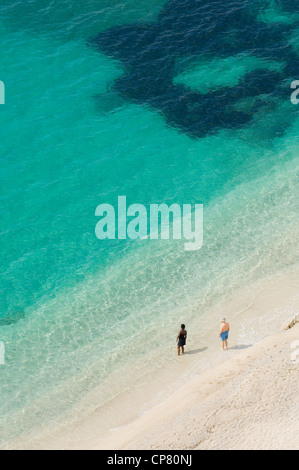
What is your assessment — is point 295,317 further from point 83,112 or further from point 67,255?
point 83,112

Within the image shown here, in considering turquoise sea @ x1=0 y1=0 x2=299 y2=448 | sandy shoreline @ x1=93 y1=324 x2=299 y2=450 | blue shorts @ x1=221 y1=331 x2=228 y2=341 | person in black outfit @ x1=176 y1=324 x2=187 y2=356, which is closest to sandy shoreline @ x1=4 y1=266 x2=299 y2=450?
sandy shoreline @ x1=93 y1=324 x2=299 y2=450

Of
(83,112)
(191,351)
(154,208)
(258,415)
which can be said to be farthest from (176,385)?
(83,112)

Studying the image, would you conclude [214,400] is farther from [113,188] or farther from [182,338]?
[113,188]

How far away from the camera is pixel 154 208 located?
114ft

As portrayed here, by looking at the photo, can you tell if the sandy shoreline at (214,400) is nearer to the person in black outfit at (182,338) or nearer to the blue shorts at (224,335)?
the person in black outfit at (182,338)

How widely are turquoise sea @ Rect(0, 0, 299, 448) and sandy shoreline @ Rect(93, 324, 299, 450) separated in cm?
315

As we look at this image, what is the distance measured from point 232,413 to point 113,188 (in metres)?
18.5

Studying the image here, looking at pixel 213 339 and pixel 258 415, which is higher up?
pixel 213 339

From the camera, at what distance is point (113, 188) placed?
3616 cm

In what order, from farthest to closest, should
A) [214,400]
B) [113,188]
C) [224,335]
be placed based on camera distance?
[113,188]
[224,335]
[214,400]

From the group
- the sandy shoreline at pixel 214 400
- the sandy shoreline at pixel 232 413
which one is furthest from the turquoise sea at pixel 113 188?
the sandy shoreline at pixel 232 413

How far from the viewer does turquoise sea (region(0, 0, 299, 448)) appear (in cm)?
2695

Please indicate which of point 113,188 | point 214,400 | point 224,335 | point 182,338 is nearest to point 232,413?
point 214,400
